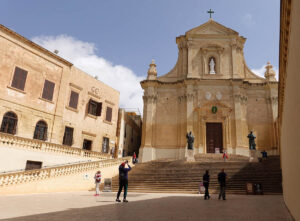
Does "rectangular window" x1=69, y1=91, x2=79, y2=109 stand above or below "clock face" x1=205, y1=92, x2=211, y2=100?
below

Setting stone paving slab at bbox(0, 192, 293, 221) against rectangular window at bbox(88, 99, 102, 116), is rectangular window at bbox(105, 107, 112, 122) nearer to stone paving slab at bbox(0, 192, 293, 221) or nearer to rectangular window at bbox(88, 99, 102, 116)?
rectangular window at bbox(88, 99, 102, 116)

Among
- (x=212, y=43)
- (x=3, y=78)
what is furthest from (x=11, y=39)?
(x=212, y=43)

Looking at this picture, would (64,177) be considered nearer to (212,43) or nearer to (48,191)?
(48,191)

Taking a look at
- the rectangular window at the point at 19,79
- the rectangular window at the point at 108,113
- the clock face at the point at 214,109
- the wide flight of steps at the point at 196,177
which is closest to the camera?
the wide flight of steps at the point at 196,177

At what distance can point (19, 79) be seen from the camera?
19234 mm

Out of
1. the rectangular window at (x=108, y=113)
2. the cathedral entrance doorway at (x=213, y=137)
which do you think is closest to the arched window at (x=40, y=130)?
the rectangular window at (x=108, y=113)

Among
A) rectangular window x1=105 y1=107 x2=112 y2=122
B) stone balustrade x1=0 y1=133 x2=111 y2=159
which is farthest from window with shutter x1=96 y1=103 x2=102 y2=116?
stone balustrade x1=0 y1=133 x2=111 y2=159

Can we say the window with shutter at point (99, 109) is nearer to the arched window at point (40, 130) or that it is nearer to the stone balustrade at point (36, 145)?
the stone balustrade at point (36, 145)

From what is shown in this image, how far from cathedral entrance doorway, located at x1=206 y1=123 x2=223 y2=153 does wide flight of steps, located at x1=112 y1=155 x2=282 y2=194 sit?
9.55 metres

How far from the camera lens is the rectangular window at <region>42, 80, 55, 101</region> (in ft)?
69.5

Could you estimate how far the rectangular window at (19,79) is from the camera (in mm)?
18938

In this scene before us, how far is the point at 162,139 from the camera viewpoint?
29.4 m

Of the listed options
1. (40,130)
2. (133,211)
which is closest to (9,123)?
(40,130)

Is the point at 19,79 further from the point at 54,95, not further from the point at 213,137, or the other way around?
the point at 213,137
